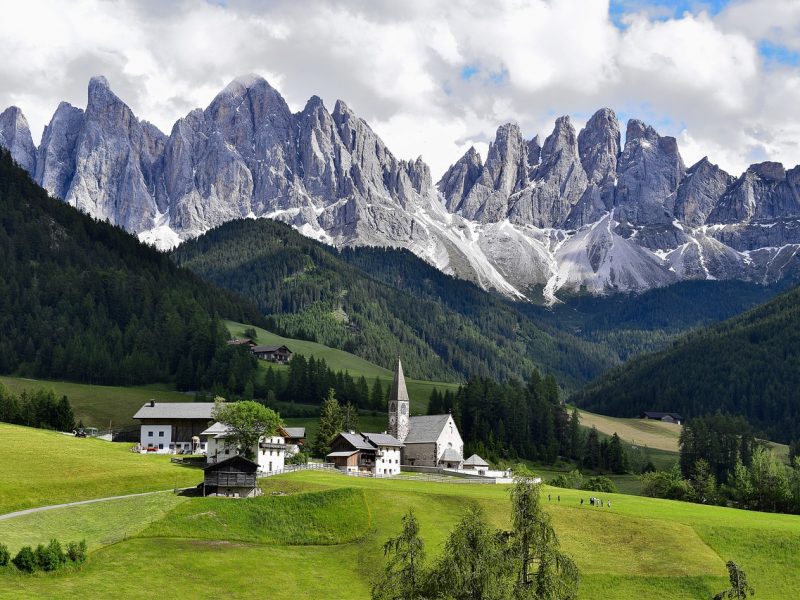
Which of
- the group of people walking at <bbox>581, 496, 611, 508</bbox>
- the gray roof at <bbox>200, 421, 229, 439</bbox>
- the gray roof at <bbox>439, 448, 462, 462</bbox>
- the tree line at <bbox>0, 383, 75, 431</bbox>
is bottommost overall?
the group of people walking at <bbox>581, 496, 611, 508</bbox>

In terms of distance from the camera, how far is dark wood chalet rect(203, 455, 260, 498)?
326 feet

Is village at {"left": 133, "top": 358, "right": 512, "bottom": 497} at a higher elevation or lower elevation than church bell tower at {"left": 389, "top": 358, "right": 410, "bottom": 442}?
lower

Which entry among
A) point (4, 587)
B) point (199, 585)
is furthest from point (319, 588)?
point (4, 587)

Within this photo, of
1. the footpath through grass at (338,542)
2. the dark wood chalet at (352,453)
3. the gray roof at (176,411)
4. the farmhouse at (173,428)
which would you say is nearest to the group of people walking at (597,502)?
the footpath through grass at (338,542)

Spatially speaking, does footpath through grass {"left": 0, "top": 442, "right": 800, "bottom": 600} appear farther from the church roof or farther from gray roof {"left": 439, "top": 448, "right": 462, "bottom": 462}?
the church roof

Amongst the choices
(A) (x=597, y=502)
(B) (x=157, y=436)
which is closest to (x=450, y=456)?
(A) (x=597, y=502)

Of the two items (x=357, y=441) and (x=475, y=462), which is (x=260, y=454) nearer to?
(x=357, y=441)

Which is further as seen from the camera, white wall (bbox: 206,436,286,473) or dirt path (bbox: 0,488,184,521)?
white wall (bbox: 206,436,286,473)

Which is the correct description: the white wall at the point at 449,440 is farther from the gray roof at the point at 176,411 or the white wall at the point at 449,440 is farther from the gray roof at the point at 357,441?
the gray roof at the point at 176,411

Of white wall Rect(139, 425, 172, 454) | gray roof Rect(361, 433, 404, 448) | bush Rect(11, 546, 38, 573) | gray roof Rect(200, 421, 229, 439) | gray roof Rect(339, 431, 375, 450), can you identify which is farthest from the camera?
gray roof Rect(361, 433, 404, 448)

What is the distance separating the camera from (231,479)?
3930 inches

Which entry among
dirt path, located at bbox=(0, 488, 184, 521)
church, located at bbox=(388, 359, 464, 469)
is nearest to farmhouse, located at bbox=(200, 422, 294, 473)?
dirt path, located at bbox=(0, 488, 184, 521)

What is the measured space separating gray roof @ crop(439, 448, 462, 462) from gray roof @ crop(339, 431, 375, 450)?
1486cm

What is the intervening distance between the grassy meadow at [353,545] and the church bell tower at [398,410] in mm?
50157
